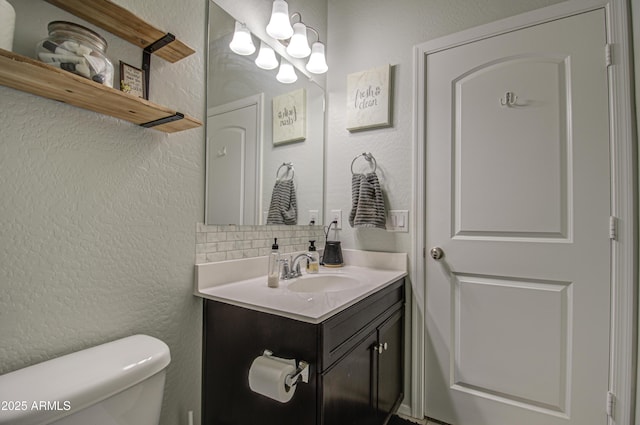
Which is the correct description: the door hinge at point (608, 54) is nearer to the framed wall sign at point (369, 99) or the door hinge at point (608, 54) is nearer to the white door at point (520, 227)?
the white door at point (520, 227)

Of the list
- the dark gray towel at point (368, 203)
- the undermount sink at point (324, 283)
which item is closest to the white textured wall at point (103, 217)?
the undermount sink at point (324, 283)

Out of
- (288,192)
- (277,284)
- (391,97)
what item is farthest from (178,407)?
(391,97)

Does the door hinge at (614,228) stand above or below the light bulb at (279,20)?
below

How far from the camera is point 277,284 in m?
1.30

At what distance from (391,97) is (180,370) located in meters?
1.72

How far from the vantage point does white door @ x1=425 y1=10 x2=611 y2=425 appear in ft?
4.25

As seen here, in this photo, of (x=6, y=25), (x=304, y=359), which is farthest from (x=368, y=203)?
(x=6, y=25)

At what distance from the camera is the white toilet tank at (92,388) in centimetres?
60

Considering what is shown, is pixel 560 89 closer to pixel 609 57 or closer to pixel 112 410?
pixel 609 57

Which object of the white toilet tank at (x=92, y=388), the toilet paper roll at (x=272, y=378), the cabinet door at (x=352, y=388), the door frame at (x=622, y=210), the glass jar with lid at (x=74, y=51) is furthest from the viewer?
the door frame at (x=622, y=210)

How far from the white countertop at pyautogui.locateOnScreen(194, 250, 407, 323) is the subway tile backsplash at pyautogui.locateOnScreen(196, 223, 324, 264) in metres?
0.04

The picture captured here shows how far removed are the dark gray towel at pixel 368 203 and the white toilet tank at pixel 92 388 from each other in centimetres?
114

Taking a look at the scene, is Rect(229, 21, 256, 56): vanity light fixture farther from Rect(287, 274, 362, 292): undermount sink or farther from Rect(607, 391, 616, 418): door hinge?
Rect(607, 391, 616, 418): door hinge

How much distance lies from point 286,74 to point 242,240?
3.18 ft
